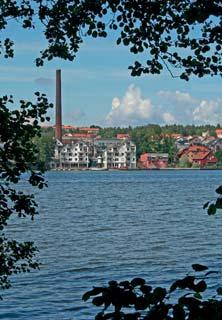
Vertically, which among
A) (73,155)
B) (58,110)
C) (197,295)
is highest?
(58,110)

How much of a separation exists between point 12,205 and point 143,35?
6.95 ft

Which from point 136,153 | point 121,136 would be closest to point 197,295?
point 136,153

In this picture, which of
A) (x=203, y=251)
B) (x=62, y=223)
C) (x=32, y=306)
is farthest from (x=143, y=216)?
(x=32, y=306)

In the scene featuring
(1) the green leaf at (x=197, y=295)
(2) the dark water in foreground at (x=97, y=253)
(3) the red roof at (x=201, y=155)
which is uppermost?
(3) the red roof at (x=201, y=155)

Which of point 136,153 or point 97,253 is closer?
point 97,253

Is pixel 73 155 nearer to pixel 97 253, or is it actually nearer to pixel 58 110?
pixel 58 110

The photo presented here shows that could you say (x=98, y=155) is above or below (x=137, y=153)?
below

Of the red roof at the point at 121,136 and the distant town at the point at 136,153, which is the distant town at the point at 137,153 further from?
the red roof at the point at 121,136

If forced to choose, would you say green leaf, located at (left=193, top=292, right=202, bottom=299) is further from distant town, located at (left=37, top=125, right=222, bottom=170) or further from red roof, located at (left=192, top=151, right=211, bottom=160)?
red roof, located at (left=192, top=151, right=211, bottom=160)

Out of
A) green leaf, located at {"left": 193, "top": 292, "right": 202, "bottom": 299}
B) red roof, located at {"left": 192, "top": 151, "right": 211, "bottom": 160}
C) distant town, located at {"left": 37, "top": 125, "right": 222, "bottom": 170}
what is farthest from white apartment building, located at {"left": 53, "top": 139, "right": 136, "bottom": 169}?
green leaf, located at {"left": 193, "top": 292, "right": 202, "bottom": 299}

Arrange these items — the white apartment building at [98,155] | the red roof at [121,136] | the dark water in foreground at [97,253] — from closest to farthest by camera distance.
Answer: the dark water in foreground at [97,253] < the white apartment building at [98,155] < the red roof at [121,136]

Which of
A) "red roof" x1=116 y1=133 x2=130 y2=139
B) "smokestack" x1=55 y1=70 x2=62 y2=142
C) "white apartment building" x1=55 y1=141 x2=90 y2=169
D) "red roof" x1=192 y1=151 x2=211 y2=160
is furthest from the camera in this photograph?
"red roof" x1=116 y1=133 x2=130 y2=139

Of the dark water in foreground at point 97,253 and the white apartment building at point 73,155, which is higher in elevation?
the white apartment building at point 73,155

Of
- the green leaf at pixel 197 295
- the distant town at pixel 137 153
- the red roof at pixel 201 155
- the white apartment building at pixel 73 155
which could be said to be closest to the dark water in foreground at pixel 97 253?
the green leaf at pixel 197 295
